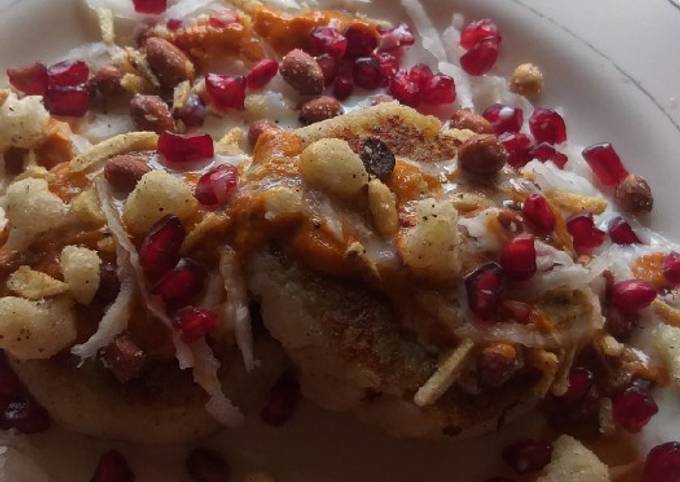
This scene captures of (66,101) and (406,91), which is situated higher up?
(406,91)

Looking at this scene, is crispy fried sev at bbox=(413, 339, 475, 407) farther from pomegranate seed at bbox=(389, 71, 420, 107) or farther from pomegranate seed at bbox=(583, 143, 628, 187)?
pomegranate seed at bbox=(389, 71, 420, 107)

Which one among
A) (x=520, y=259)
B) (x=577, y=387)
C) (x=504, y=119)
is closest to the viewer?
(x=520, y=259)

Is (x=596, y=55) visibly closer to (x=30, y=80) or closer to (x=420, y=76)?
(x=420, y=76)

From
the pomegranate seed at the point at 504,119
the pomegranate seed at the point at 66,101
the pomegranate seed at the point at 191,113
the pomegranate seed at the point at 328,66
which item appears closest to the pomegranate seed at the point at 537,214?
the pomegranate seed at the point at 504,119

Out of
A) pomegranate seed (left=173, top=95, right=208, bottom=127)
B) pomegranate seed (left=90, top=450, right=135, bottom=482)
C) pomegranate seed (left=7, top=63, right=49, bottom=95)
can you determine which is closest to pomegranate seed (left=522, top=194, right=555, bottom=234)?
pomegranate seed (left=173, top=95, right=208, bottom=127)

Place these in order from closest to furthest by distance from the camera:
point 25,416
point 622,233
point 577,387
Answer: point 25,416 → point 577,387 → point 622,233

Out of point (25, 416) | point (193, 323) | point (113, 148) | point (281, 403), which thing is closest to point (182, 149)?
point (113, 148)
